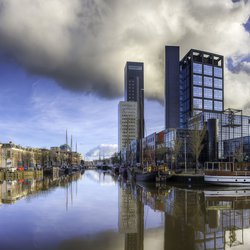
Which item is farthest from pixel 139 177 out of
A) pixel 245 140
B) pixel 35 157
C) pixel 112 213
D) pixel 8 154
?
pixel 35 157

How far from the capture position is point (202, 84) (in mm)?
182250

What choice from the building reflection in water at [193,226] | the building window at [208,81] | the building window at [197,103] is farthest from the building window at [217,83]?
the building reflection in water at [193,226]

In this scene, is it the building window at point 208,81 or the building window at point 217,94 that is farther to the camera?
the building window at point 217,94

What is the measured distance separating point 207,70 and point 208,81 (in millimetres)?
6367

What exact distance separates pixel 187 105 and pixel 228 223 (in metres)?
169

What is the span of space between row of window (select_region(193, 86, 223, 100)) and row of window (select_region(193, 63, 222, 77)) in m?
9.47

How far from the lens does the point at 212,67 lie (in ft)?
608

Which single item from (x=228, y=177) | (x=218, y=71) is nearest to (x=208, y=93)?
(x=218, y=71)

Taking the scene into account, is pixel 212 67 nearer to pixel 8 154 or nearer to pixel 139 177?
pixel 8 154

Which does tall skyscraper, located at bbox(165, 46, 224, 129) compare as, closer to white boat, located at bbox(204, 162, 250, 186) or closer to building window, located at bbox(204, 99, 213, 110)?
building window, located at bbox(204, 99, 213, 110)

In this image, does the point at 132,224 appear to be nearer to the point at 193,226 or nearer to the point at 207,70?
the point at 193,226

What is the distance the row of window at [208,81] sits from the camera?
18138 centimetres

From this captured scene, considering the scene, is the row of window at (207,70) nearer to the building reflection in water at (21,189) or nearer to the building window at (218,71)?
the building window at (218,71)

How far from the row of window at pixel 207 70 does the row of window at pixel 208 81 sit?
8.22 ft
